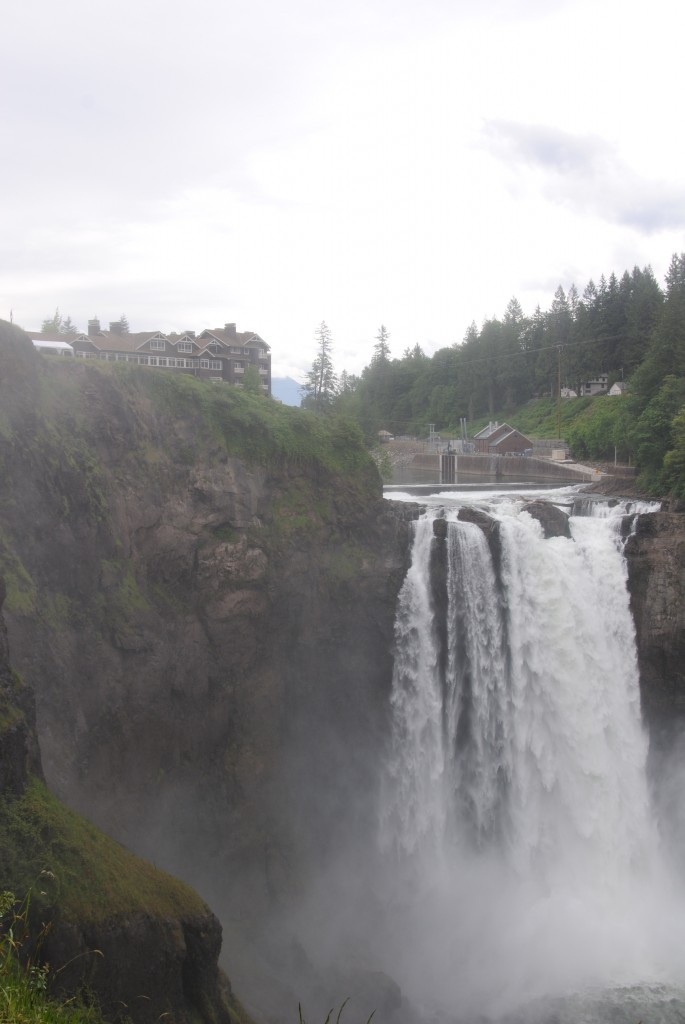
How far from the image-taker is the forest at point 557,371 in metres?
60.4

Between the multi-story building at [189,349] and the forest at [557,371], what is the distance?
525cm

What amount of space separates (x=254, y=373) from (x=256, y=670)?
19.3 meters

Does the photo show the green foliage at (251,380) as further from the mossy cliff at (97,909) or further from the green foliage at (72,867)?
the green foliage at (72,867)

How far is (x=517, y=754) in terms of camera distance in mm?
28422

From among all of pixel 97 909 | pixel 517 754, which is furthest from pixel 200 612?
pixel 97 909

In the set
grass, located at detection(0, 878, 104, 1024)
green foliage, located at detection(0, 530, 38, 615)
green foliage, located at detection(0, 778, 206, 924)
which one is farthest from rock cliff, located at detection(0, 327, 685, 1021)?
grass, located at detection(0, 878, 104, 1024)

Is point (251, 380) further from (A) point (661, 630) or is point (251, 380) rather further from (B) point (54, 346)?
(A) point (661, 630)

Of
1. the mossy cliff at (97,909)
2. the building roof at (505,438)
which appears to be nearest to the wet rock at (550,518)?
the mossy cliff at (97,909)

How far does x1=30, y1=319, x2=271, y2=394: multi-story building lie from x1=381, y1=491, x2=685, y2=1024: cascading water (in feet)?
76.9

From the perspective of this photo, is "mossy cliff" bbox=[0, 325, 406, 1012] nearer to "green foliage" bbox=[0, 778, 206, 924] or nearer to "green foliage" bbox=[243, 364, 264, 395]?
"green foliage" bbox=[0, 778, 206, 924]

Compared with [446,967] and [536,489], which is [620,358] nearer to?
[536,489]

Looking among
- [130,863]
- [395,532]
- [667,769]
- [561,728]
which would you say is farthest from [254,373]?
[130,863]

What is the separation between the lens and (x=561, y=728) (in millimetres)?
28375

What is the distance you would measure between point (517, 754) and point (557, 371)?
7349 centimetres
